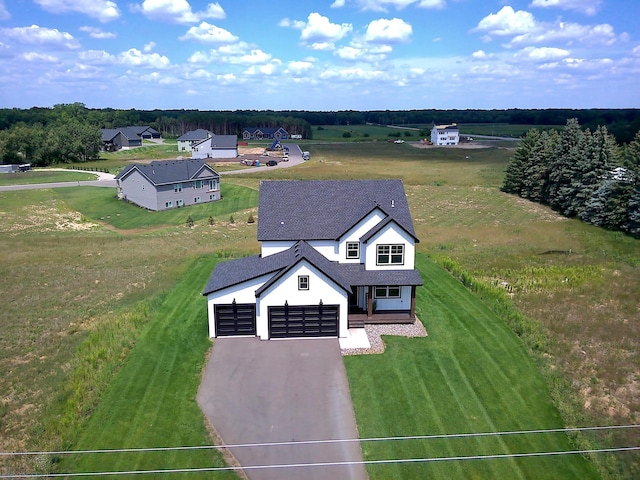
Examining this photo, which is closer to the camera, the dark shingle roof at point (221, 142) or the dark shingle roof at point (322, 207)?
the dark shingle roof at point (322, 207)

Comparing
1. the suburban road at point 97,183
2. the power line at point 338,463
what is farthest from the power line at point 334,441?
the suburban road at point 97,183

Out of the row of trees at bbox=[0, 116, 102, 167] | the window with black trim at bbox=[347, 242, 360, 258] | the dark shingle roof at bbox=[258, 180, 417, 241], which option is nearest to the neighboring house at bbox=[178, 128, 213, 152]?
the row of trees at bbox=[0, 116, 102, 167]

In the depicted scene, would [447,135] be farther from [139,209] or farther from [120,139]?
[139,209]

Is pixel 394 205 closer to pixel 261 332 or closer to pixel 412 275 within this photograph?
pixel 412 275

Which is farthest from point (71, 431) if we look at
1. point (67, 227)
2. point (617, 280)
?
point (67, 227)

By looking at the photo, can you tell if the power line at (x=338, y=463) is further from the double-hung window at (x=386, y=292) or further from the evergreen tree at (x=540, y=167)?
the evergreen tree at (x=540, y=167)
